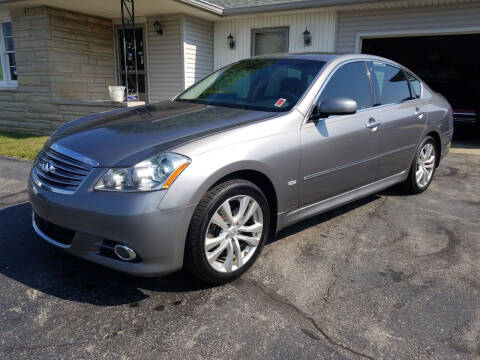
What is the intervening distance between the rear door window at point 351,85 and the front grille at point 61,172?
1.96m

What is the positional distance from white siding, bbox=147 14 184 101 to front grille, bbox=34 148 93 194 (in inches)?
321

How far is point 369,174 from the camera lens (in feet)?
12.9

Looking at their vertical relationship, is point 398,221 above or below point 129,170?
below

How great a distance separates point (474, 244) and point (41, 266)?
3.70 metres

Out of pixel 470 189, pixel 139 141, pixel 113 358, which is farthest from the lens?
pixel 470 189

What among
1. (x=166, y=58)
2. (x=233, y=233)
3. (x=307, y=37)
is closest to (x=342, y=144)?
(x=233, y=233)

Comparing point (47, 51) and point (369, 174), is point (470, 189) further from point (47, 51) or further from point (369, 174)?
point (47, 51)

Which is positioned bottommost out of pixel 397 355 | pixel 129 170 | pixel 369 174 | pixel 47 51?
pixel 397 355

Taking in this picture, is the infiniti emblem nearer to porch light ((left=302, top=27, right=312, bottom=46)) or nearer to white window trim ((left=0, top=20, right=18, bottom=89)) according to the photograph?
porch light ((left=302, top=27, right=312, bottom=46))

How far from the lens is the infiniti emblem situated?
2.76 m

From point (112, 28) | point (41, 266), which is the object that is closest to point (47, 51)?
point (112, 28)

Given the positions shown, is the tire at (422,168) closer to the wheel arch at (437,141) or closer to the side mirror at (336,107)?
the wheel arch at (437,141)

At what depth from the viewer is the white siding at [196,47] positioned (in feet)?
34.3

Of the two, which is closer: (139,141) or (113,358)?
(113,358)
